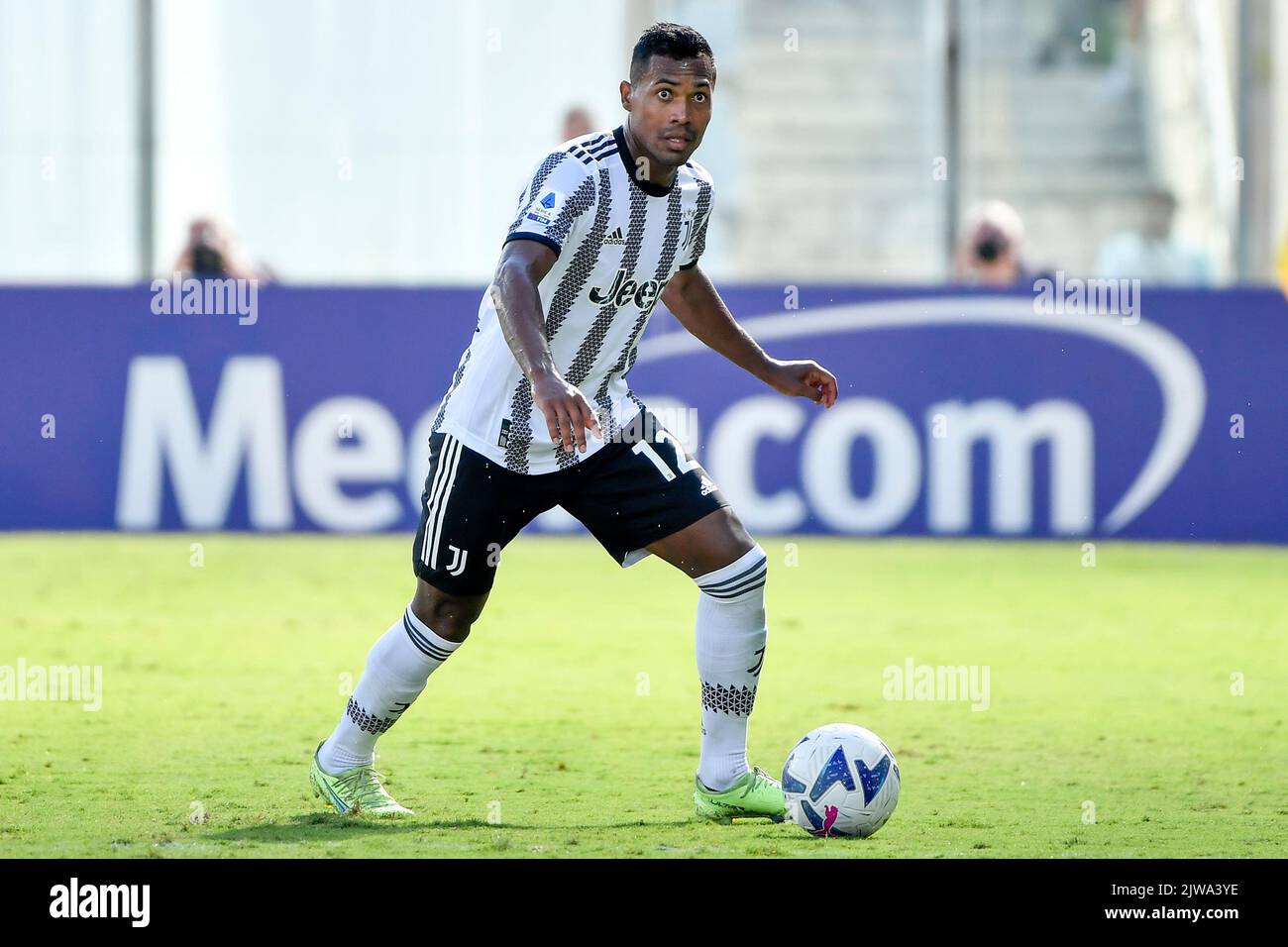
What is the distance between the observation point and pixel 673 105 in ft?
18.3

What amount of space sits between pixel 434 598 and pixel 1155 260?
11.0 metres

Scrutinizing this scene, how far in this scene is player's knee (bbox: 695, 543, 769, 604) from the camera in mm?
5895

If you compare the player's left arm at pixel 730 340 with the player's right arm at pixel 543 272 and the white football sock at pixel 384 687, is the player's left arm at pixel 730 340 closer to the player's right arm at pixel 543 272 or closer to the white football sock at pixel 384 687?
the player's right arm at pixel 543 272

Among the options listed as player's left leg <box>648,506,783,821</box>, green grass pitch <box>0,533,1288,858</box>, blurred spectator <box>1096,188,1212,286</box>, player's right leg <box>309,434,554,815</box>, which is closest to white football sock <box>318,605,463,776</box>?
player's right leg <box>309,434,554,815</box>

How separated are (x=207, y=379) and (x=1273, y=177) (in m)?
8.73

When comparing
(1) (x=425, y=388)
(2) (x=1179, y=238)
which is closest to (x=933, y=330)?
(1) (x=425, y=388)

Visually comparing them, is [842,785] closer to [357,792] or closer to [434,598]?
[434,598]

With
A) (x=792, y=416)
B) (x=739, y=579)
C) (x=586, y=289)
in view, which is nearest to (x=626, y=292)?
(x=586, y=289)

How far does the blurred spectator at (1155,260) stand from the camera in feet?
50.6

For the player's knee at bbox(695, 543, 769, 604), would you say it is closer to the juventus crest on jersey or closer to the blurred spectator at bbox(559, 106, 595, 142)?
the juventus crest on jersey

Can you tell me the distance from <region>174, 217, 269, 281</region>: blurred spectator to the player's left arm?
26.2 ft

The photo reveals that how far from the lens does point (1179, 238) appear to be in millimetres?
16312

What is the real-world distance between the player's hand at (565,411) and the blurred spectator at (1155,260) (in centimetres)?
1042
